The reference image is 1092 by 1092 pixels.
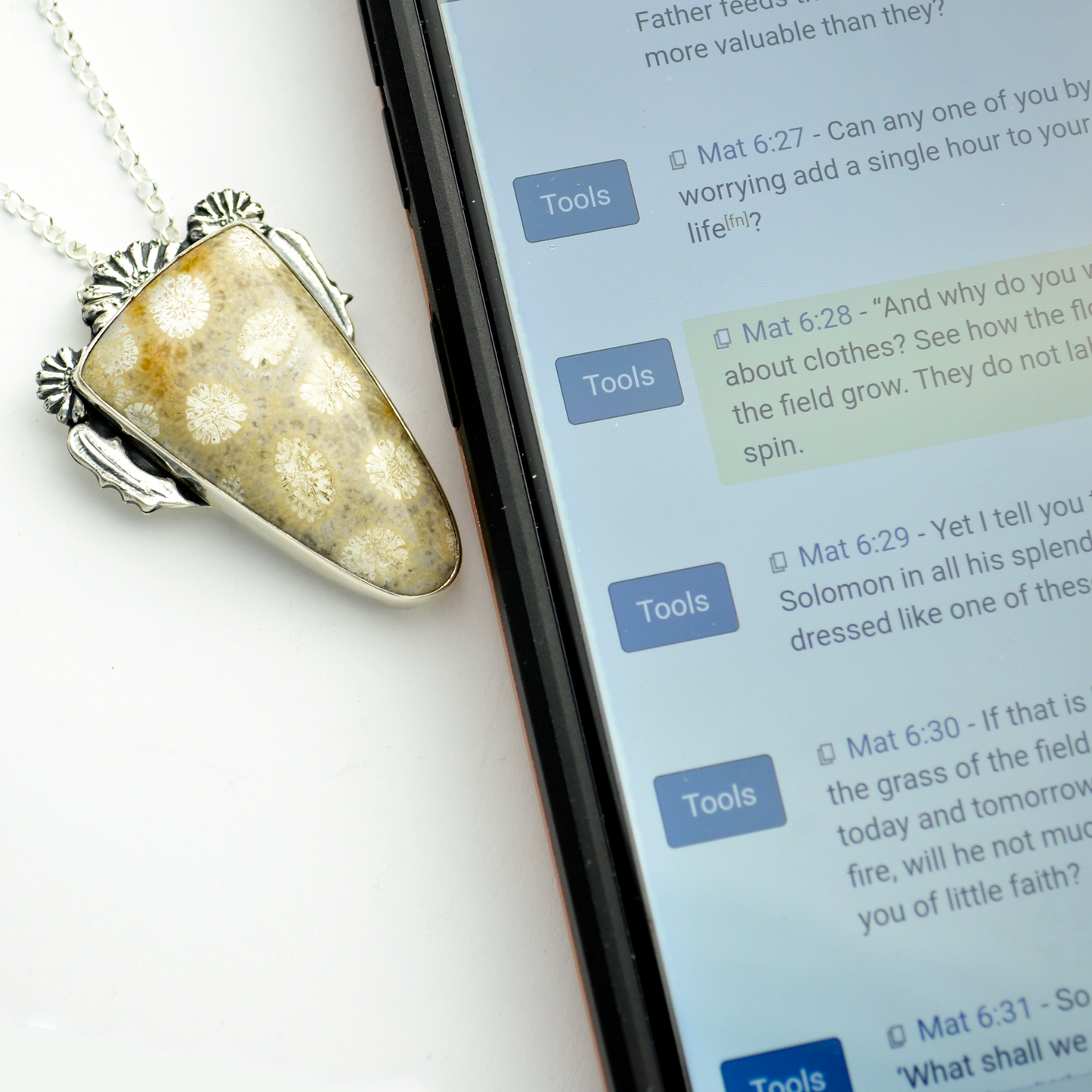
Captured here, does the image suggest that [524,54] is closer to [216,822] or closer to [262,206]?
[262,206]

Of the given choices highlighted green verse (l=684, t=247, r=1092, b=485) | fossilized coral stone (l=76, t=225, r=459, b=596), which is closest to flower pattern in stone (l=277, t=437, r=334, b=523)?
fossilized coral stone (l=76, t=225, r=459, b=596)

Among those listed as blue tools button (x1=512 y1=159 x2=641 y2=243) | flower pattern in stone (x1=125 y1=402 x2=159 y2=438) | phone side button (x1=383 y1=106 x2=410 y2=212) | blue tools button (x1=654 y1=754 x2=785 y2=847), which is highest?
phone side button (x1=383 y1=106 x2=410 y2=212)

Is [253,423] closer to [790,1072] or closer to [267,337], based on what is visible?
[267,337]

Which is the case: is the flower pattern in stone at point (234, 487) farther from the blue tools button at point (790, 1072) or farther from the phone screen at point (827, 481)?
the blue tools button at point (790, 1072)

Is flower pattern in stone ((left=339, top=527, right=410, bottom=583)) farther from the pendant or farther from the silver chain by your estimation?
the silver chain

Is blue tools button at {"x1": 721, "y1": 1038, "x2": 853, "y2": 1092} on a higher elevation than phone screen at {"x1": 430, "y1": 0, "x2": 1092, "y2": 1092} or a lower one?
lower

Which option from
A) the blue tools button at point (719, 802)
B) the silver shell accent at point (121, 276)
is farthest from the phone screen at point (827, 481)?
the silver shell accent at point (121, 276)

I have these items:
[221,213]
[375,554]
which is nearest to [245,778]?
[375,554]
